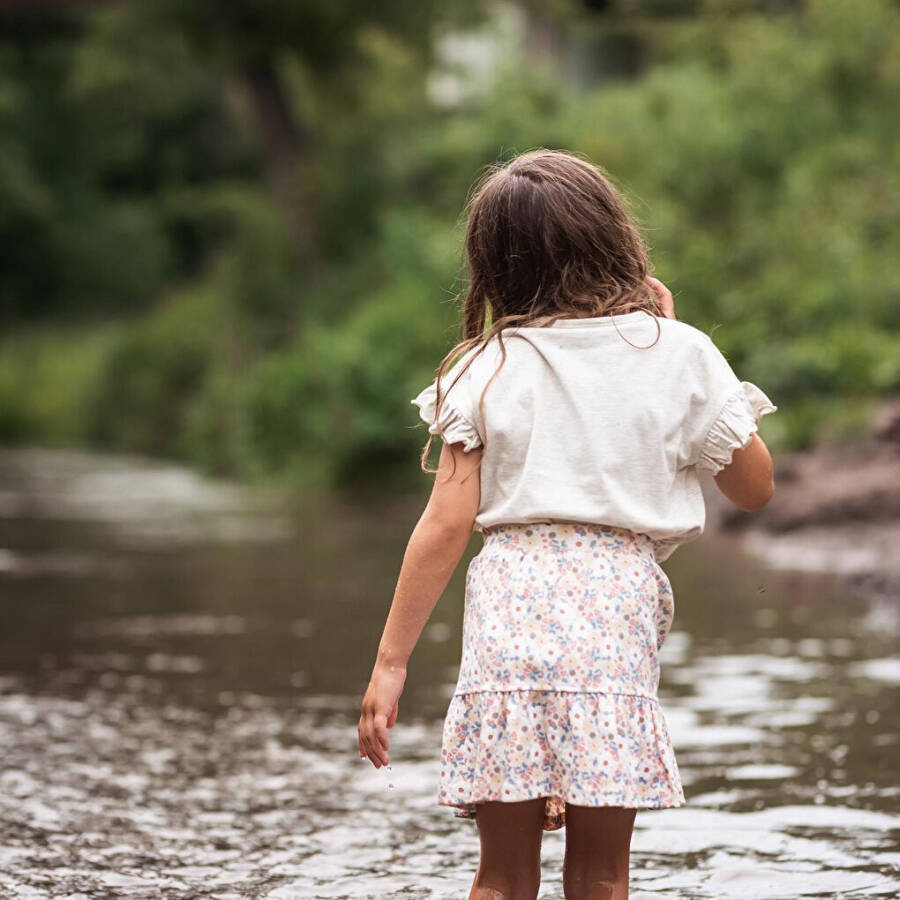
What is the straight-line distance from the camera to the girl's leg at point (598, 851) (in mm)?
2904

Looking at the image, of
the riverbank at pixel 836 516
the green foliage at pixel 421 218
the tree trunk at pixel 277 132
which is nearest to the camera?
the riverbank at pixel 836 516

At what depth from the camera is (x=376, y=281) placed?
2162cm

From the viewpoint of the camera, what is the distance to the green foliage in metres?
13.9

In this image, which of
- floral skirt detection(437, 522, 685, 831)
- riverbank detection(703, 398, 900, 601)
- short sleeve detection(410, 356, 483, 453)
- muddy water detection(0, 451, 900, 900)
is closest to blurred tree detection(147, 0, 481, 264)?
riverbank detection(703, 398, 900, 601)

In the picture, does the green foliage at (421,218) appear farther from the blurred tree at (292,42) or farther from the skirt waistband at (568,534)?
the skirt waistband at (568,534)

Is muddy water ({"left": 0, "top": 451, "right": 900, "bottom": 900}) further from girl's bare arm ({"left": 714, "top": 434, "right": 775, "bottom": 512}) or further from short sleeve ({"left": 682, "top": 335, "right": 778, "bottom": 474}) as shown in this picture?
short sleeve ({"left": 682, "top": 335, "right": 778, "bottom": 474})

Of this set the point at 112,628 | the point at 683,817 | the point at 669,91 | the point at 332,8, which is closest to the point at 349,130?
the point at 332,8

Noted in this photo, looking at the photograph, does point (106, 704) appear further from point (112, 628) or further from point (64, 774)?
point (112, 628)

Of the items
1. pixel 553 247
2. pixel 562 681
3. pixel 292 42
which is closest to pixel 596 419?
pixel 553 247

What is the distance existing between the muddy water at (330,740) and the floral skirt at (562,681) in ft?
2.87

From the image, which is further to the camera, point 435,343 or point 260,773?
point 435,343

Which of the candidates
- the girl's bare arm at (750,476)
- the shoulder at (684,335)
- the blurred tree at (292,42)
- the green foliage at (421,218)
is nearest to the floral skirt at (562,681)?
the girl's bare arm at (750,476)

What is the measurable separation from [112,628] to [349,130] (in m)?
16.6

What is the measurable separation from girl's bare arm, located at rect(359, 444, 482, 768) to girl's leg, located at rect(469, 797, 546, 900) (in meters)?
0.22
